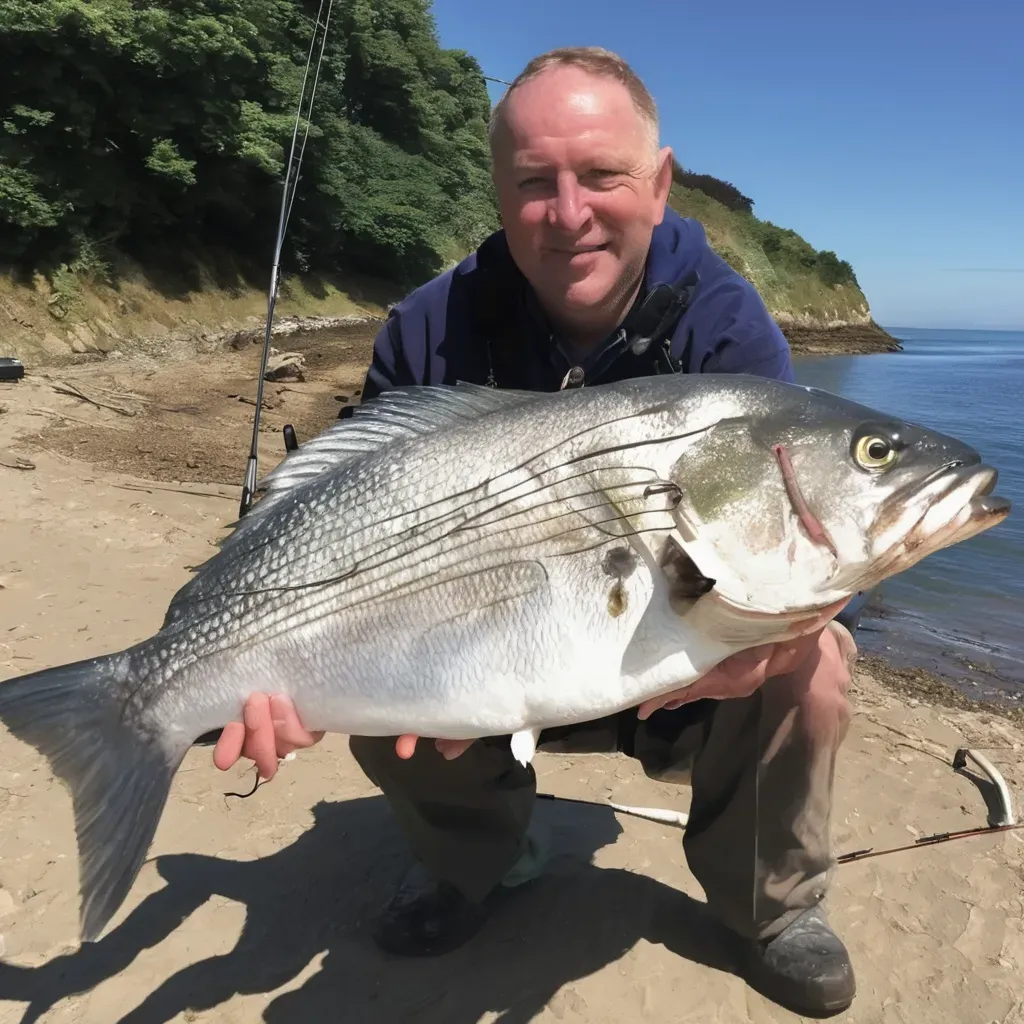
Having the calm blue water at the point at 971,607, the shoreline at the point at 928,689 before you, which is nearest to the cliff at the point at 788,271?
the calm blue water at the point at 971,607

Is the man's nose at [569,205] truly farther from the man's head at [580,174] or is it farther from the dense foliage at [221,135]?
the dense foliage at [221,135]

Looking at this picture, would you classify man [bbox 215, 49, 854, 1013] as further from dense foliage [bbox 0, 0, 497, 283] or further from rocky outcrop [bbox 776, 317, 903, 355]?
rocky outcrop [bbox 776, 317, 903, 355]

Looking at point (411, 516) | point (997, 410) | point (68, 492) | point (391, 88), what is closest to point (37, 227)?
point (68, 492)

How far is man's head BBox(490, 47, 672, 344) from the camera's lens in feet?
8.44

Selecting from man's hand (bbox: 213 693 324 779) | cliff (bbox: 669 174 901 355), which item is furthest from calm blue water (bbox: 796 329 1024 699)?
cliff (bbox: 669 174 901 355)

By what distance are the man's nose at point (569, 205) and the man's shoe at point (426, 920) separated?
2396 millimetres

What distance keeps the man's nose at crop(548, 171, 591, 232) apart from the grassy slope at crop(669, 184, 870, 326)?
54230mm

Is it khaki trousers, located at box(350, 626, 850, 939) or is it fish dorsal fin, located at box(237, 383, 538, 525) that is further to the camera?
khaki trousers, located at box(350, 626, 850, 939)

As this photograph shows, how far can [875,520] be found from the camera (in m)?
1.81

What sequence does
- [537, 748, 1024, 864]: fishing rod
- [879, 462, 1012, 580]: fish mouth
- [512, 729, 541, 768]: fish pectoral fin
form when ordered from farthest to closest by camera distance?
[537, 748, 1024, 864]: fishing rod → [512, 729, 541, 768]: fish pectoral fin → [879, 462, 1012, 580]: fish mouth

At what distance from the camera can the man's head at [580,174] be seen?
8.44 ft

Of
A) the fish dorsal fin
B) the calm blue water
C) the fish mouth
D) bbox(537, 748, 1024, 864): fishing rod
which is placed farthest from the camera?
the calm blue water

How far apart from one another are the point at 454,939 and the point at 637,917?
686 millimetres

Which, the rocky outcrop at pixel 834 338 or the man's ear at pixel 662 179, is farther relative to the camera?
the rocky outcrop at pixel 834 338
